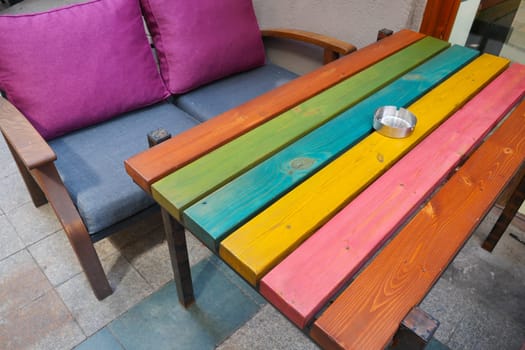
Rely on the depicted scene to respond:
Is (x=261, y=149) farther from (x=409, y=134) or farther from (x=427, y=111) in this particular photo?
(x=427, y=111)

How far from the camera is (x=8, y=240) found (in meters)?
1.73

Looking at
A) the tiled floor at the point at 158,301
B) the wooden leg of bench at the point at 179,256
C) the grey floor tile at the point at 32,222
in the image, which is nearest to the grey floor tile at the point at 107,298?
the tiled floor at the point at 158,301

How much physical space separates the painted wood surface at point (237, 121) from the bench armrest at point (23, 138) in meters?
0.33

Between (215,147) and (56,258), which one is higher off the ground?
(215,147)

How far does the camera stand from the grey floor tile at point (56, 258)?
5.25 ft

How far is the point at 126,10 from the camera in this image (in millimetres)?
1672

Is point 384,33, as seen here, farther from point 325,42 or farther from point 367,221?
point 367,221

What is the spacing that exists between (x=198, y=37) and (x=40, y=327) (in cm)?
137

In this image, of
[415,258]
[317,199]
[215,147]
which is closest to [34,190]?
[215,147]

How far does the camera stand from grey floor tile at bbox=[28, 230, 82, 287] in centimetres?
160

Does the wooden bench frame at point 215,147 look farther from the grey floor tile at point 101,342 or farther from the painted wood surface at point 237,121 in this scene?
the grey floor tile at point 101,342

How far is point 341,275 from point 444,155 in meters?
0.54

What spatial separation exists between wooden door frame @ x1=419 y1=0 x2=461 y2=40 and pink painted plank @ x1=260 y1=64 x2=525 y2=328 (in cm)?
61

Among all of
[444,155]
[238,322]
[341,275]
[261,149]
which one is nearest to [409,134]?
[444,155]
